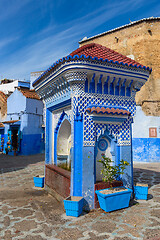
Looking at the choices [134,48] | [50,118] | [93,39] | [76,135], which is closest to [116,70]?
[76,135]

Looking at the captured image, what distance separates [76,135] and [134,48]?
1412cm

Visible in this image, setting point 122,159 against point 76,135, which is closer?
point 76,135

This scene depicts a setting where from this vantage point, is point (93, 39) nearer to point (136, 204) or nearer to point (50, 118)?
point (50, 118)

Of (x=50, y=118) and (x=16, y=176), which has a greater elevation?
(x=50, y=118)

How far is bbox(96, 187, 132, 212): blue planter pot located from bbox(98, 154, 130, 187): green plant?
1.41 feet

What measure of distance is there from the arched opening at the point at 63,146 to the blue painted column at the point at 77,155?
1.82 m

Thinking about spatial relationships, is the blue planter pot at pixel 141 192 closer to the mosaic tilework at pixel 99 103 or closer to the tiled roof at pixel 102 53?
the mosaic tilework at pixel 99 103

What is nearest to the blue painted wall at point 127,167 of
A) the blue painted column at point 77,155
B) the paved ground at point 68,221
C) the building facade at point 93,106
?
the building facade at point 93,106

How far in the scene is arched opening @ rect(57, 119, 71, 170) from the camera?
743 centimetres

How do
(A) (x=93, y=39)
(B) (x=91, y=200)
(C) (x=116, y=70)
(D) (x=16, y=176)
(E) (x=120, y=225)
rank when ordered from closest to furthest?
(E) (x=120, y=225)
(B) (x=91, y=200)
(C) (x=116, y=70)
(D) (x=16, y=176)
(A) (x=93, y=39)

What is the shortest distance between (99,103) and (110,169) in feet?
6.44

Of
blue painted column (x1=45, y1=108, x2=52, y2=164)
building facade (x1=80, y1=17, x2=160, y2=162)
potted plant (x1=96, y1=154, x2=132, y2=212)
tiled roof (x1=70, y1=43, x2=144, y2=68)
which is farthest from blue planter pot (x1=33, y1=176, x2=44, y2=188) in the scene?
building facade (x1=80, y1=17, x2=160, y2=162)

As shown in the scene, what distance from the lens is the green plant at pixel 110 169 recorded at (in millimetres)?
5512

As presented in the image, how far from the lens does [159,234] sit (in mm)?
4121
